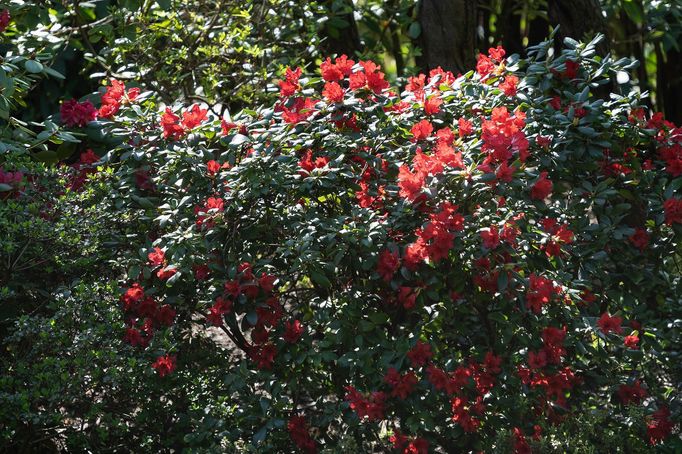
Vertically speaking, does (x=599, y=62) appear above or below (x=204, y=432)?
above

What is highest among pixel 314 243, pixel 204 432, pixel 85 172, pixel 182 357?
pixel 85 172

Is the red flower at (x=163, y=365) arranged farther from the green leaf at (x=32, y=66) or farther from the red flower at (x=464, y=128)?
the green leaf at (x=32, y=66)

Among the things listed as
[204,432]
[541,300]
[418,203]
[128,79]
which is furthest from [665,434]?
[128,79]

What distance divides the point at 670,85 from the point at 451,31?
7.98 feet

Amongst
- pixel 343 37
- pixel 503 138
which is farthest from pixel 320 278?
pixel 343 37

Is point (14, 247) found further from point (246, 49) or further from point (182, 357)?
point (246, 49)

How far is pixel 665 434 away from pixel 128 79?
129 inches

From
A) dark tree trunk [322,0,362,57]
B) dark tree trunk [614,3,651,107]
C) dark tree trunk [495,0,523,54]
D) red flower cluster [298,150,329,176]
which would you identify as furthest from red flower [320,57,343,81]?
dark tree trunk [614,3,651,107]

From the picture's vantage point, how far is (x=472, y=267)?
10.4ft

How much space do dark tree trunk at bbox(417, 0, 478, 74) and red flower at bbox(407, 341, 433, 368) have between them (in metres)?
2.68

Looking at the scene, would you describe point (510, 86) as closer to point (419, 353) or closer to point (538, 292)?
point (538, 292)

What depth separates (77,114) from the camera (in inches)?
163

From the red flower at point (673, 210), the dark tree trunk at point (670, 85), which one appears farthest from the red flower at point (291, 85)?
the dark tree trunk at point (670, 85)

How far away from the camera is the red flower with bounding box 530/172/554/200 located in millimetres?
3172
